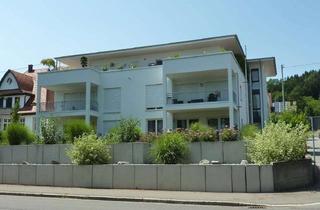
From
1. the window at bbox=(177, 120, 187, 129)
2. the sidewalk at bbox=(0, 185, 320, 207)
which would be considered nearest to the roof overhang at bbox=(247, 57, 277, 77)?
the window at bbox=(177, 120, 187, 129)

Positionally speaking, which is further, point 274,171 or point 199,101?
point 199,101

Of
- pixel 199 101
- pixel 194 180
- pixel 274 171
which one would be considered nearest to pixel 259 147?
pixel 274 171

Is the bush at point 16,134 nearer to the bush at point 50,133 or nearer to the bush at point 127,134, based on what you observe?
the bush at point 50,133

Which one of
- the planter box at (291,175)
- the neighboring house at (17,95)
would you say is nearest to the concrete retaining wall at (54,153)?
the planter box at (291,175)

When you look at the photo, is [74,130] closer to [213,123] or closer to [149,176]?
[149,176]

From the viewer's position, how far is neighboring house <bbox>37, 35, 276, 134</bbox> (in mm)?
30797

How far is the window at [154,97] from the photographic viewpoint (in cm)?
3350

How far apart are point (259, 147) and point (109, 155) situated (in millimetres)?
7256

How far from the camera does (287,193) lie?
49.2 ft

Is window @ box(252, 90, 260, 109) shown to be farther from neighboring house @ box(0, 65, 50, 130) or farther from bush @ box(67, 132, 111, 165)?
bush @ box(67, 132, 111, 165)

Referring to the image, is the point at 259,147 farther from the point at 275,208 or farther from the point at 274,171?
the point at 275,208

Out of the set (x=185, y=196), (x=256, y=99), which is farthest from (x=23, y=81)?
(x=185, y=196)

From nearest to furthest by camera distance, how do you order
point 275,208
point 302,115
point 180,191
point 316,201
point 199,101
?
point 275,208
point 316,201
point 180,191
point 302,115
point 199,101

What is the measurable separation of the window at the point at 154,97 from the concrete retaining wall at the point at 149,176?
15.0 meters
